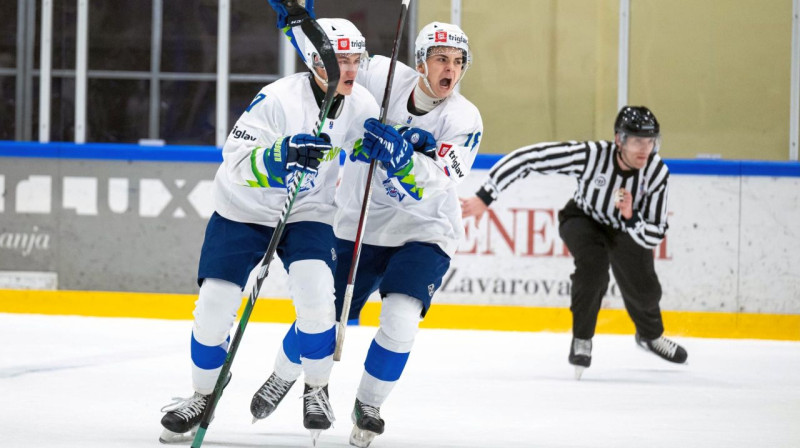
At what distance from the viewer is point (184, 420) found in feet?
9.17

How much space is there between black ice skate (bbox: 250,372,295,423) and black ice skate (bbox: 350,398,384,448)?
223 millimetres

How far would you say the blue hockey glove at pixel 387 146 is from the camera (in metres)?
2.76

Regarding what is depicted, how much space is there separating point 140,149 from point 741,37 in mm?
3278

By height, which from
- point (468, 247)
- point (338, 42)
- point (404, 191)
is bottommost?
point (468, 247)

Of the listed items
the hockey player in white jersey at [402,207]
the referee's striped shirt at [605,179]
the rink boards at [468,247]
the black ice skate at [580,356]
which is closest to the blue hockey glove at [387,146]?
the hockey player in white jersey at [402,207]

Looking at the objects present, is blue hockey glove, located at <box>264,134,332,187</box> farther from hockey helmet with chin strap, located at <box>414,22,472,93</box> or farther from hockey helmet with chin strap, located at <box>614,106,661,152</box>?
hockey helmet with chin strap, located at <box>614,106,661,152</box>

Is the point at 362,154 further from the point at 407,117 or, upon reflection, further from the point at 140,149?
the point at 140,149

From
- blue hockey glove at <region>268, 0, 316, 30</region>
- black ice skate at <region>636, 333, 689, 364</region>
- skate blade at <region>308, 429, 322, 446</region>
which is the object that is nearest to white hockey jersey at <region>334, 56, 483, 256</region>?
blue hockey glove at <region>268, 0, 316, 30</region>

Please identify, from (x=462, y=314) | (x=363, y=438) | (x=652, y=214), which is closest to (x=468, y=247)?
(x=462, y=314)

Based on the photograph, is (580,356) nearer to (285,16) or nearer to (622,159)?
(622,159)

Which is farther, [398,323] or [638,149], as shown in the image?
[638,149]

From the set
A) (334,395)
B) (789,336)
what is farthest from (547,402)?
(789,336)

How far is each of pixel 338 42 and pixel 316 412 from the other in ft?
3.11

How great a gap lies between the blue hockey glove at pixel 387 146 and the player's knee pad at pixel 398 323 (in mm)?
358
